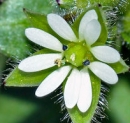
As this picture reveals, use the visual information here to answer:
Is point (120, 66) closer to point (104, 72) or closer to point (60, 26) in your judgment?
point (104, 72)

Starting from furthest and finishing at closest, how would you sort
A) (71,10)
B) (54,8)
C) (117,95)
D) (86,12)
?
1. (117,95)
2. (54,8)
3. (71,10)
4. (86,12)

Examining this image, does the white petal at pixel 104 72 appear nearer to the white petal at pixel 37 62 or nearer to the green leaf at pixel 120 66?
the green leaf at pixel 120 66

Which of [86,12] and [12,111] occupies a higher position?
[86,12]

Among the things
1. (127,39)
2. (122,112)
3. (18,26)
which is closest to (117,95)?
(122,112)

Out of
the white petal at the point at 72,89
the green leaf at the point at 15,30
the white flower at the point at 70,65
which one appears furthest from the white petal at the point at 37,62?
the green leaf at the point at 15,30

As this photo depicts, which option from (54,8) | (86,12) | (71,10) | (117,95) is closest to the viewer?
(86,12)

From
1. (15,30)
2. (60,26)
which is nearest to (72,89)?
(60,26)

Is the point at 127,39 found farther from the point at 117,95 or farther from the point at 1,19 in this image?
the point at 1,19
